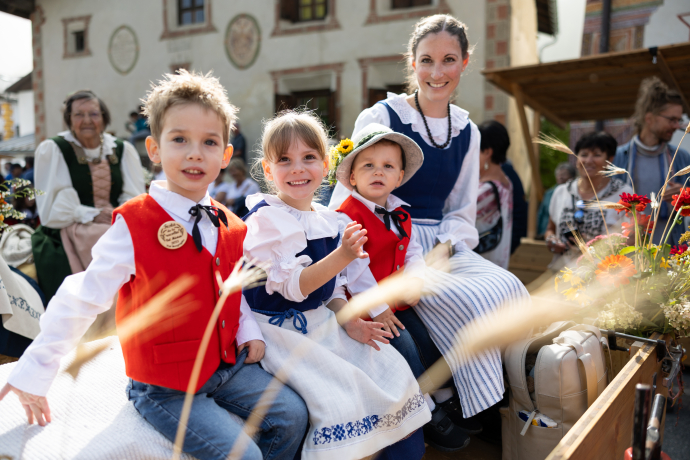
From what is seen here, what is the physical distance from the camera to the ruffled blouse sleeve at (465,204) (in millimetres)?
2633

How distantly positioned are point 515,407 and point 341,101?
9099 mm

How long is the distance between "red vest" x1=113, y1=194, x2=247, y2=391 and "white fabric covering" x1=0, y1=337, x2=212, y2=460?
0.14 m

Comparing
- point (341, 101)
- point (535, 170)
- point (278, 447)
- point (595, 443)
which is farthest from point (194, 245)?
point (341, 101)

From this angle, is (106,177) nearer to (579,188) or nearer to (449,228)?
(449,228)

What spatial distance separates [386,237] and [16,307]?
217 centimetres

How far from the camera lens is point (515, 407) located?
7.17ft

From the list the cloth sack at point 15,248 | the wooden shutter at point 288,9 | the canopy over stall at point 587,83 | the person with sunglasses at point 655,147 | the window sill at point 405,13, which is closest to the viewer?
the cloth sack at point 15,248

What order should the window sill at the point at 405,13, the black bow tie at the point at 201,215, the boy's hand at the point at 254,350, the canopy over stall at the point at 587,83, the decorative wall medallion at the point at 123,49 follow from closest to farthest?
the black bow tie at the point at 201,215 → the boy's hand at the point at 254,350 → the canopy over stall at the point at 587,83 → the window sill at the point at 405,13 → the decorative wall medallion at the point at 123,49

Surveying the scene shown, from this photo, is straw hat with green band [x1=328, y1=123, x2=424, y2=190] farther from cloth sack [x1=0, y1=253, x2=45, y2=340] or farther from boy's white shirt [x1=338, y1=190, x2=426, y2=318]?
cloth sack [x1=0, y1=253, x2=45, y2=340]

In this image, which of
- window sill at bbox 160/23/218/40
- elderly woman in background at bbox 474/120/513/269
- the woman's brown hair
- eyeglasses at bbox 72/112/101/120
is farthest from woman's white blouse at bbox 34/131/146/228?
window sill at bbox 160/23/218/40

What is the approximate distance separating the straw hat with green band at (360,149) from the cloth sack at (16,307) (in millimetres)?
1901

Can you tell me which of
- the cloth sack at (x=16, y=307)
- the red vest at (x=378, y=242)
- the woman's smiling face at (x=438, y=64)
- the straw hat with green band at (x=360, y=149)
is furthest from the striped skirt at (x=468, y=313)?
the cloth sack at (x=16, y=307)

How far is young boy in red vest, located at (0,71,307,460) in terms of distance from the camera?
4.71 ft

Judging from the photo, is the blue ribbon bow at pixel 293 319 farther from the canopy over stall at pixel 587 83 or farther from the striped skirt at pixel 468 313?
the canopy over stall at pixel 587 83
